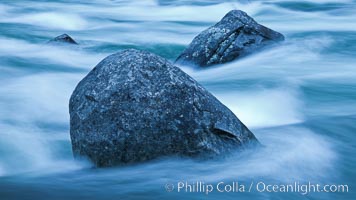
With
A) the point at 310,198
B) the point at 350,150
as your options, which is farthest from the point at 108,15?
the point at 310,198

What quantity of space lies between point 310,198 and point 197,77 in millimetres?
4984

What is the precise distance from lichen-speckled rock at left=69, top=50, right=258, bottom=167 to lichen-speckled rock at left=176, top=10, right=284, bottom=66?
4.48 m

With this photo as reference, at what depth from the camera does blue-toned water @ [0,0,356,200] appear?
510cm

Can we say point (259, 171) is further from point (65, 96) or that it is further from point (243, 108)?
point (65, 96)

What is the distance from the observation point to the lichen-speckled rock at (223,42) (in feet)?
32.1

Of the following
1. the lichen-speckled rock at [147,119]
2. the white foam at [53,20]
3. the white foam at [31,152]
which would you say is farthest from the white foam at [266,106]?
the white foam at [53,20]

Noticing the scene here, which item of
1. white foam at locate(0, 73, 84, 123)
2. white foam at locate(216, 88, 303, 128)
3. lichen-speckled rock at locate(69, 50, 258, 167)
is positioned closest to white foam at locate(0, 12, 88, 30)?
white foam at locate(0, 73, 84, 123)

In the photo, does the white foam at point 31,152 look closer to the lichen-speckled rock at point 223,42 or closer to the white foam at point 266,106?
the white foam at point 266,106

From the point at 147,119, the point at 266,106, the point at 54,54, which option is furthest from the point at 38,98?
the point at 147,119

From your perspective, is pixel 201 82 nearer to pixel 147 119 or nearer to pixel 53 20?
pixel 147 119

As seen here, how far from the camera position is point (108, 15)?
1755 cm

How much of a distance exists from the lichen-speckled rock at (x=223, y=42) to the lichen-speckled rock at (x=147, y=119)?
448cm

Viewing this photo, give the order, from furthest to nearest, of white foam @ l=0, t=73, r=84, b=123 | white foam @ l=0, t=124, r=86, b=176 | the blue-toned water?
white foam @ l=0, t=73, r=84, b=123 < white foam @ l=0, t=124, r=86, b=176 < the blue-toned water

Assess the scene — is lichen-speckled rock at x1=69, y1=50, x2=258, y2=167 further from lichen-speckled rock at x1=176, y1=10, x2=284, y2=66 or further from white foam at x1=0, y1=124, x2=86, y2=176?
lichen-speckled rock at x1=176, y1=10, x2=284, y2=66
